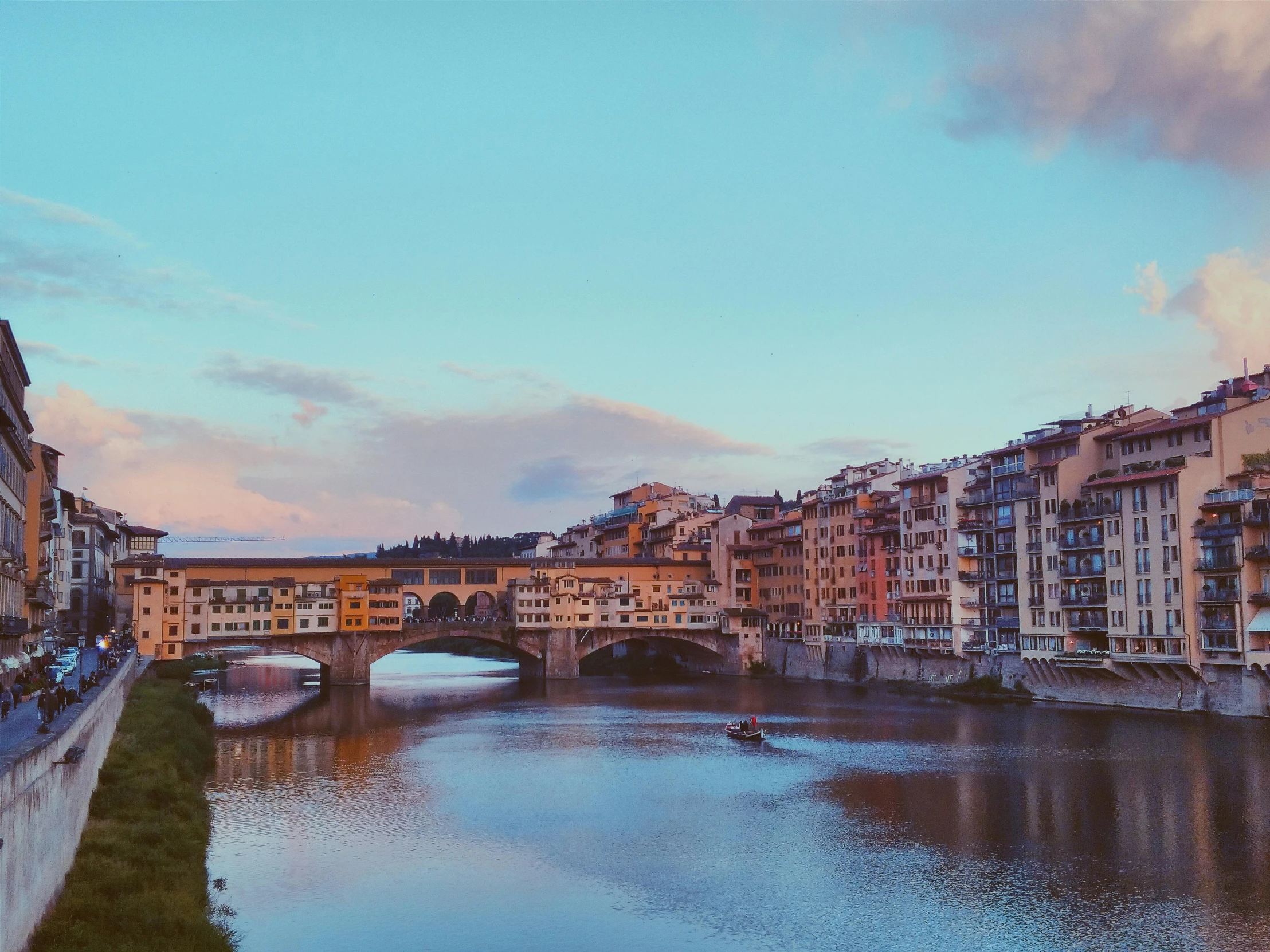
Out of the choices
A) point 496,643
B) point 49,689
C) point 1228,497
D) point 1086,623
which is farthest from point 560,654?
A: point 49,689

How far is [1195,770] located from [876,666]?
4289 cm

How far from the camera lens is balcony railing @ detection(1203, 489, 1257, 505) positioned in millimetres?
54781

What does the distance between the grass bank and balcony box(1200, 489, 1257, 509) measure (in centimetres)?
4593

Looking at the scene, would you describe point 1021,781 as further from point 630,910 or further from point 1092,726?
point 630,910

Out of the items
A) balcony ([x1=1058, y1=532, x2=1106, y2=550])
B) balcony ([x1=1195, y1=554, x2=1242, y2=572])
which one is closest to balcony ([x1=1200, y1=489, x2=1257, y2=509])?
balcony ([x1=1195, y1=554, x2=1242, y2=572])

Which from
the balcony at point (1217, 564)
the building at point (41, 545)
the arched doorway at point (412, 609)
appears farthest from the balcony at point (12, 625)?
the arched doorway at point (412, 609)

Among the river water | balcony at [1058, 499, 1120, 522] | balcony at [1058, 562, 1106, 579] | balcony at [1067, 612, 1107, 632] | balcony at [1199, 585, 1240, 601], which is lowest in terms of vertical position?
the river water

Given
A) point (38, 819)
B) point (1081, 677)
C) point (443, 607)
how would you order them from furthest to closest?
point (443, 607) → point (1081, 677) → point (38, 819)

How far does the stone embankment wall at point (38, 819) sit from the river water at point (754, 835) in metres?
4.85

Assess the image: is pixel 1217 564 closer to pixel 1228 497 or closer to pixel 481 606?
pixel 1228 497

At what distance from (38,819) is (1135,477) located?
53.2 meters

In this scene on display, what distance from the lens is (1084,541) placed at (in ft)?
209

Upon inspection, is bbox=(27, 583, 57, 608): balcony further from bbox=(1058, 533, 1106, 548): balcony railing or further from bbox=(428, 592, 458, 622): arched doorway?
bbox=(428, 592, 458, 622): arched doorway

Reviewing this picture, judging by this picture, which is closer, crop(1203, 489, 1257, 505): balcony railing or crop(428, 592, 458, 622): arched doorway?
crop(1203, 489, 1257, 505): balcony railing
